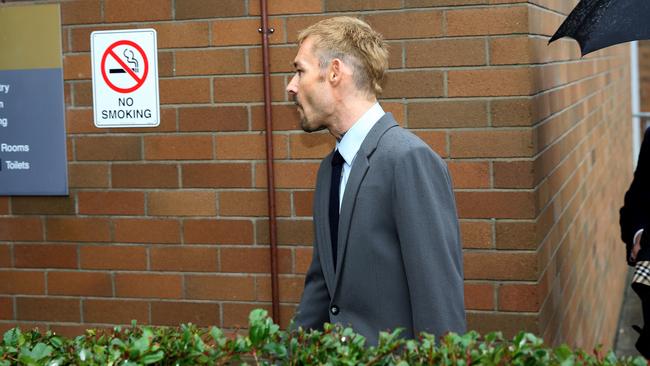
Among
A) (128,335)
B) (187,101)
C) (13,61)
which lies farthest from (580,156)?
(128,335)

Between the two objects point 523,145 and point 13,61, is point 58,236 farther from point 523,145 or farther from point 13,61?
point 523,145

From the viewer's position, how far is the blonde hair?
393 centimetres

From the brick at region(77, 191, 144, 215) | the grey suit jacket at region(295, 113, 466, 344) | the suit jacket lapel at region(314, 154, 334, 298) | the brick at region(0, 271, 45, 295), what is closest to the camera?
the grey suit jacket at region(295, 113, 466, 344)

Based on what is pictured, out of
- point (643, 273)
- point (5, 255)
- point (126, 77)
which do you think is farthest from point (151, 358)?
point (643, 273)

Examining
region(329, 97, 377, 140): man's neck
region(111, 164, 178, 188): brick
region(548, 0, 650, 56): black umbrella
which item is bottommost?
region(111, 164, 178, 188): brick

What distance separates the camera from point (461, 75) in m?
5.09

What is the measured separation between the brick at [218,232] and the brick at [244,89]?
0.57 m

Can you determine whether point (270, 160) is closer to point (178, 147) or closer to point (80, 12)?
point (178, 147)

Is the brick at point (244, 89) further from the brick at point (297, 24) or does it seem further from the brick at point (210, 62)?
the brick at point (297, 24)

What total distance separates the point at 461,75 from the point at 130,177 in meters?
1.66

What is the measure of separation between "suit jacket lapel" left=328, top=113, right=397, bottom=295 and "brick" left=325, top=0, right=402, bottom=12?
1460mm

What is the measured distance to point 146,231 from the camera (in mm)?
5578

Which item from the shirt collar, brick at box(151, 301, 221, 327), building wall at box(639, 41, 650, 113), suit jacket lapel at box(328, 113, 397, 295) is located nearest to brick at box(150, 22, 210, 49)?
brick at box(151, 301, 221, 327)

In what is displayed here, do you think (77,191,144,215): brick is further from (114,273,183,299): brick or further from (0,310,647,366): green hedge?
(0,310,647,366): green hedge
